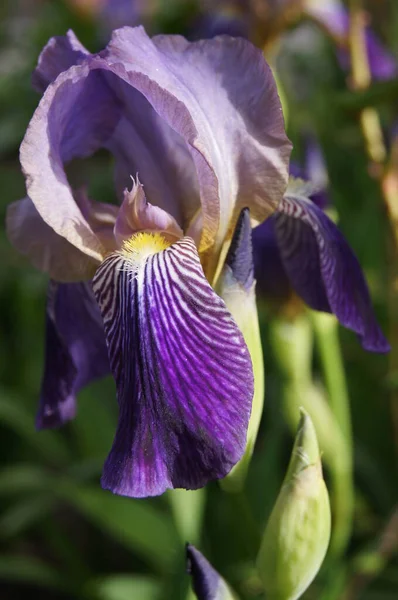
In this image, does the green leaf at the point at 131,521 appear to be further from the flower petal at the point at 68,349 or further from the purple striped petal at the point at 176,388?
the purple striped petal at the point at 176,388

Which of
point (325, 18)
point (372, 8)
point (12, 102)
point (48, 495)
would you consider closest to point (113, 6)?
point (12, 102)

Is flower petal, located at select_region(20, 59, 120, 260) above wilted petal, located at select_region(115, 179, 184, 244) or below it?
above

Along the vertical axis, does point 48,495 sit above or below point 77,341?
below

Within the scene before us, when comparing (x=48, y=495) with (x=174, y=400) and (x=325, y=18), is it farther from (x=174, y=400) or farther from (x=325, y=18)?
(x=325, y=18)

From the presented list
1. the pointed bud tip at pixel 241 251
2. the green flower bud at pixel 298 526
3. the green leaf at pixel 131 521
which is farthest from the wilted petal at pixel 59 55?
the green leaf at pixel 131 521

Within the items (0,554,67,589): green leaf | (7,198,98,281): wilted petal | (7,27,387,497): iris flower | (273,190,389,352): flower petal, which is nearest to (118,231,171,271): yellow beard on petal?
(7,27,387,497): iris flower

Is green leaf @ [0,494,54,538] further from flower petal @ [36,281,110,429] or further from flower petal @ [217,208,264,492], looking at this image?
flower petal @ [217,208,264,492]
